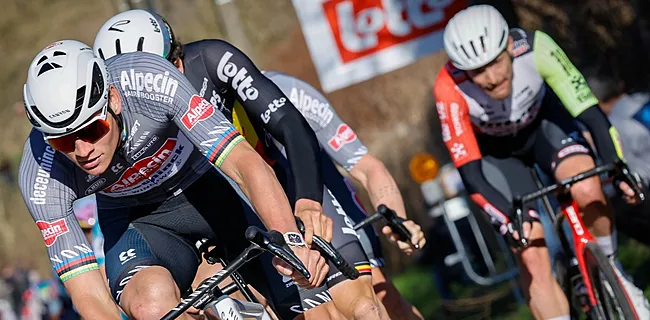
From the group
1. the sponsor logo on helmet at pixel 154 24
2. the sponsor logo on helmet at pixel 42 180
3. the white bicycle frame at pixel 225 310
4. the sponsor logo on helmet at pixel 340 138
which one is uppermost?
the sponsor logo on helmet at pixel 154 24

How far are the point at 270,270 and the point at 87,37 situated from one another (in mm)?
19476

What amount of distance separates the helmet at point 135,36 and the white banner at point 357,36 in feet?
11.7

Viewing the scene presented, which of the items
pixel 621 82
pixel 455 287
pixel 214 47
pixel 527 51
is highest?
pixel 214 47

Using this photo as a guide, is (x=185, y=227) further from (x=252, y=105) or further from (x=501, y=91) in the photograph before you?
(x=501, y=91)

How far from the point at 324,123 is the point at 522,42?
1.40m

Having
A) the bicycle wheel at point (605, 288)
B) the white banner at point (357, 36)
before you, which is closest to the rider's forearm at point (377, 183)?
the bicycle wheel at point (605, 288)

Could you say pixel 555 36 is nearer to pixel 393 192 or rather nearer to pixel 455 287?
pixel 455 287

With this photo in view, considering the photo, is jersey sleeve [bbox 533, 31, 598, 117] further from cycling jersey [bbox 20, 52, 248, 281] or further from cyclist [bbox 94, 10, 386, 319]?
cycling jersey [bbox 20, 52, 248, 281]

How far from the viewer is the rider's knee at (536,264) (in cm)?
647

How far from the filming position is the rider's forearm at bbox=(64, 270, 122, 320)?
476 cm

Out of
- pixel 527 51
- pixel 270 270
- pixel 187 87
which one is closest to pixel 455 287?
pixel 527 51

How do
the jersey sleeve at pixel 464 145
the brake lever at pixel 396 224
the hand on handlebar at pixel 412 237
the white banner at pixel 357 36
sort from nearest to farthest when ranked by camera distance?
1. the brake lever at pixel 396 224
2. the hand on handlebar at pixel 412 237
3. the jersey sleeve at pixel 464 145
4. the white banner at pixel 357 36

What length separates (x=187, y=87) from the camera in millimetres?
4598

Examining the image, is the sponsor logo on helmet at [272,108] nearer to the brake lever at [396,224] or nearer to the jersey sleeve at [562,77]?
the brake lever at [396,224]
